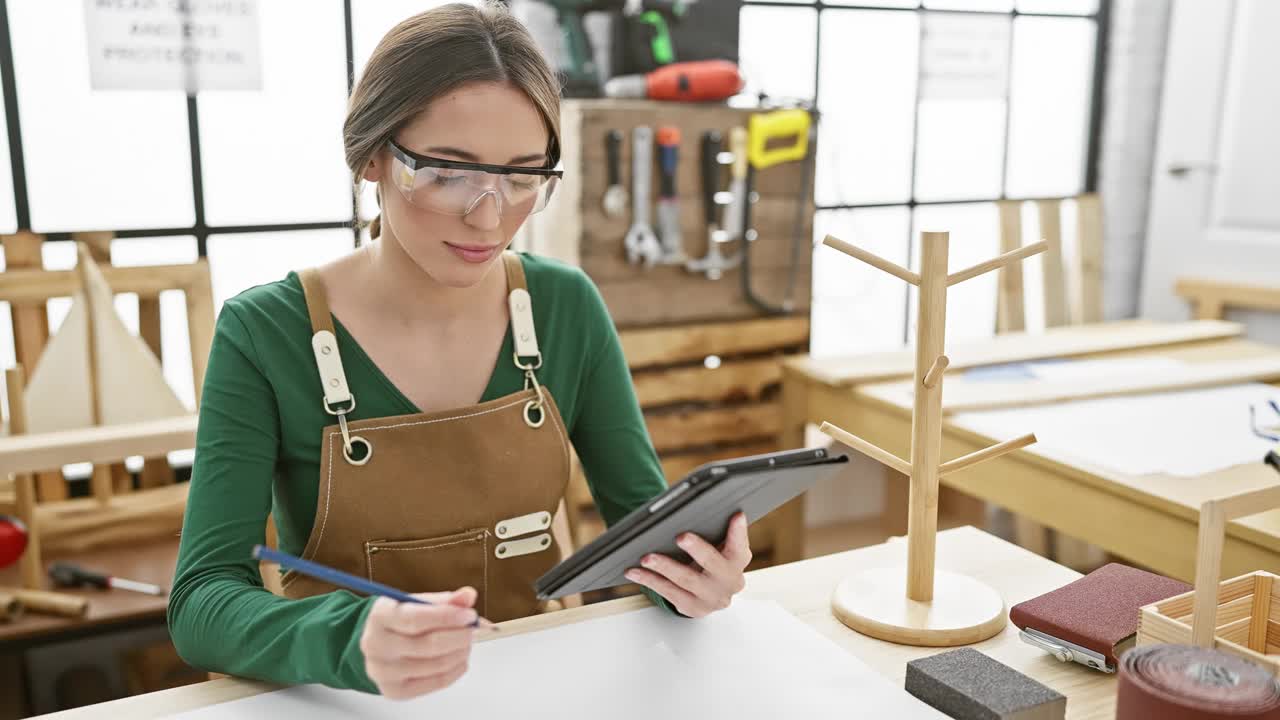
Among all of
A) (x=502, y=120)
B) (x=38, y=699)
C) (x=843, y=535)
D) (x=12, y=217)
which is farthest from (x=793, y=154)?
(x=38, y=699)

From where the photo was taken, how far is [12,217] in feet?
6.79

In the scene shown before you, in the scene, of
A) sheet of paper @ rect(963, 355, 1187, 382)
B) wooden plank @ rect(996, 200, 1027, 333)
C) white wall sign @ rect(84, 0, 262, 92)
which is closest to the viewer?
white wall sign @ rect(84, 0, 262, 92)

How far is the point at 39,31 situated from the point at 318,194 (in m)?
0.62

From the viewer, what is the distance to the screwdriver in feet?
5.90

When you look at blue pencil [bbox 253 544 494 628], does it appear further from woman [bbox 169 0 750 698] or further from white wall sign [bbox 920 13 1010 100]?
white wall sign [bbox 920 13 1010 100]

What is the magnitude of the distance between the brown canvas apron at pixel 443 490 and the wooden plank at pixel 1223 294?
239 centimetres

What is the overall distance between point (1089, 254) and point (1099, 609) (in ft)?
7.58

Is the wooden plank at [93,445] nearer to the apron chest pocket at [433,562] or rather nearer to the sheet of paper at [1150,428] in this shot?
the apron chest pocket at [433,562]

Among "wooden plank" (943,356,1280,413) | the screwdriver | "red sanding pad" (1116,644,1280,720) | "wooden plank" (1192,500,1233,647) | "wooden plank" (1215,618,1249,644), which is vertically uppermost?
"wooden plank" (1192,500,1233,647)

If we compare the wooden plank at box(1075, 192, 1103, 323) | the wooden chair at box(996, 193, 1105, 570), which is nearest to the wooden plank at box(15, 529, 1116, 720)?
the wooden chair at box(996, 193, 1105, 570)

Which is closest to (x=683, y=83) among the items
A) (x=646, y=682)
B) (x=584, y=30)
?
(x=584, y=30)

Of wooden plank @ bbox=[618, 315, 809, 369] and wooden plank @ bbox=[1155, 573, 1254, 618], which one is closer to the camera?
wooden plank @ bbox=[1155, 573, 1254, 618]

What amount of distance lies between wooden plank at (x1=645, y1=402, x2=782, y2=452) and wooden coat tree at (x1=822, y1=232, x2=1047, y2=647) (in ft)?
4.41

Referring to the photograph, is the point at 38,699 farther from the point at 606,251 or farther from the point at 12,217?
the point at 606,251
